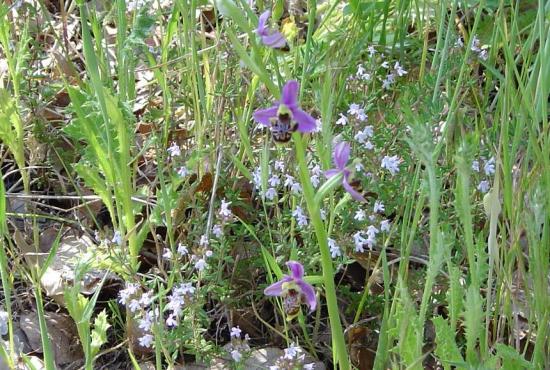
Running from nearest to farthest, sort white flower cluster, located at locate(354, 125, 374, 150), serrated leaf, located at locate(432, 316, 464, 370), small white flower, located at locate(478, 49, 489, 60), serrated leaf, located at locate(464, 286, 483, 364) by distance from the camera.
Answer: serrated leaf, located at locate(464, 286, 483, 364), serrated leaf, located at locate(432, 316, 464, 370), white flower cluster, located at locate(354, 125, 374, 150), small white flower, located at locate(478, 49, 489, 60)

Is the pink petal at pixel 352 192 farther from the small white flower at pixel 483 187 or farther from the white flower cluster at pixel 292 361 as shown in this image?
the small white flower at pixel 483 187

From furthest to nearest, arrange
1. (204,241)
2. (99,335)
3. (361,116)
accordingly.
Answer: (361,116), (204,241), (99,335)

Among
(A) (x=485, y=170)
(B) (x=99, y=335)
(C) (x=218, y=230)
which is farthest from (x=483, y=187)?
(B) (x=99, y=335)

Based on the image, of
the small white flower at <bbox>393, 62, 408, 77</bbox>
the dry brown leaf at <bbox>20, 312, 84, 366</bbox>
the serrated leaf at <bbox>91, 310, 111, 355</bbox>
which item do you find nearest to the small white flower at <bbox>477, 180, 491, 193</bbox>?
the small white flower at <bbox>393, 62, 408, 77</bbox>

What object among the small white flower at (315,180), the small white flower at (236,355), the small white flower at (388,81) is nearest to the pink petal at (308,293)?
the small white flower at (236,355)

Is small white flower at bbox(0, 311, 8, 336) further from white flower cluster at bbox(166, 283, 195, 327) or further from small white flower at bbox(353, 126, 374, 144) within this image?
small white flower at bbox(353, 126, 374, 144)

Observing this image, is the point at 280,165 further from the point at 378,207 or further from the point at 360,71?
the point at 360,71

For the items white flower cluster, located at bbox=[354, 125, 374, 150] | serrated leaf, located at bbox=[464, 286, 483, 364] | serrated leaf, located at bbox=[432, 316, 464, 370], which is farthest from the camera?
white flower cluster, located at bbox=[354, 125, 374, 150]
